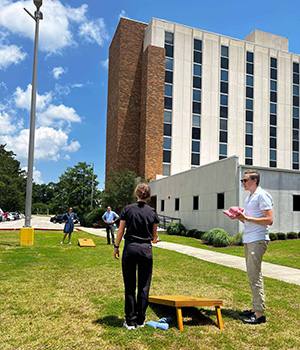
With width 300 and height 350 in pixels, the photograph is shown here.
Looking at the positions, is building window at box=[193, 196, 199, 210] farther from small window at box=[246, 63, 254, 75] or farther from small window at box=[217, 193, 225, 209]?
small window at box=[246, 63, 254, 75]

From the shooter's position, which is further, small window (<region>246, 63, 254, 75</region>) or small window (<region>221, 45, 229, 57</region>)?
small window (<region>246, 63, 254, 75</region>)

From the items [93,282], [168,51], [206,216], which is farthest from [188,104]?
[93,282]

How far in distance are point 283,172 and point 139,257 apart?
18300mm

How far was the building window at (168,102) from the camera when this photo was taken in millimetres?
40500

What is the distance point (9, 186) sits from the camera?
222 feet

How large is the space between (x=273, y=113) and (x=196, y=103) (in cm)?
1151

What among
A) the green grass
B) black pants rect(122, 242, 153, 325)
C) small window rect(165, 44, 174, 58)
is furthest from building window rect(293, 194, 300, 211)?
small window rect(165, 44, 174, 58)

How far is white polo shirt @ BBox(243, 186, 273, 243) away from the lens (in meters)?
4.98

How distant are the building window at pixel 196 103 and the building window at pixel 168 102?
2.96m

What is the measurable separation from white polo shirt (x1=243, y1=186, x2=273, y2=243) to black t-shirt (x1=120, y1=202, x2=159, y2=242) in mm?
1501

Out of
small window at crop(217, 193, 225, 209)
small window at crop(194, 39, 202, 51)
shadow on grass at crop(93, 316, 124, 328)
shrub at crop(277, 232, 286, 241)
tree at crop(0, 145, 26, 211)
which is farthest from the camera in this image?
tree at crop(0, 145, 26, 211)

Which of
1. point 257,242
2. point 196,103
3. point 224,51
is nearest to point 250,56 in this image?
point 224,51

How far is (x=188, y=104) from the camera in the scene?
41688 millimetres

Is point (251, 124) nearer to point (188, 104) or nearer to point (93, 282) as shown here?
point (188, 104)
